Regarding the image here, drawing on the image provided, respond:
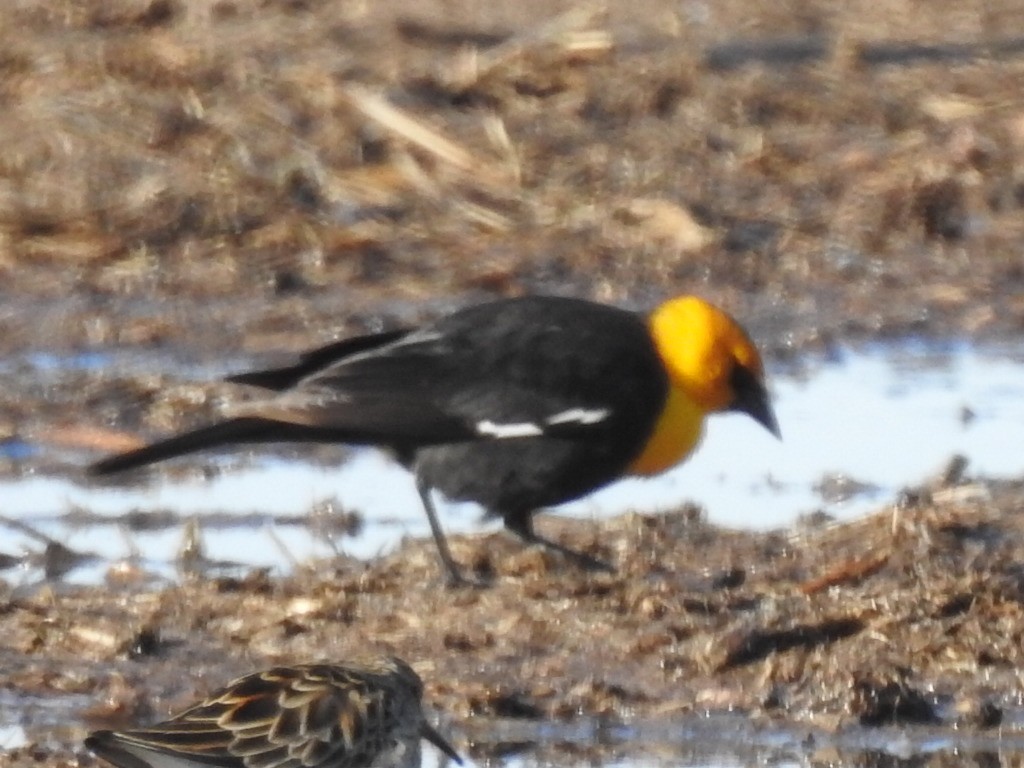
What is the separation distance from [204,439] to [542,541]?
113 centimetres

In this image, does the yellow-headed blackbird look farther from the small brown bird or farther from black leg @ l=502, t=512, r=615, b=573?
the small brown bird

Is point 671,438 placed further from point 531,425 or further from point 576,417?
point 531,425

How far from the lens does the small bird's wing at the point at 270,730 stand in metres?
6.52

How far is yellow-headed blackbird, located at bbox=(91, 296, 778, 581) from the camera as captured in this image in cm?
909

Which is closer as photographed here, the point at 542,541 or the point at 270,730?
the point at 270,730

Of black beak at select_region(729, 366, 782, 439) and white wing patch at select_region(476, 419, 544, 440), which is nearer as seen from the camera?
white wing patch at select_region(476, 419, 544, 440)

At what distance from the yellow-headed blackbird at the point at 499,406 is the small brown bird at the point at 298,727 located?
5.75 ft

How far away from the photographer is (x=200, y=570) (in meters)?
9.02

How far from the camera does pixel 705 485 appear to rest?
33.6 ft

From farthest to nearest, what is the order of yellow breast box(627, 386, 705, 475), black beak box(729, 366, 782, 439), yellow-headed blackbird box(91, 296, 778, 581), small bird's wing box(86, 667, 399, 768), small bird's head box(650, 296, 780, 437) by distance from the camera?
1. black beak box(729, 366, 782, 439)
2. small bird's head box(650, 296, 780, 437)
3. yellow breast box(627, 386, 705, 475)
4. yellow-headed blackbird box(91, 296, 778, 581)
5. small bird's wing box(86, 667, 399, 768)

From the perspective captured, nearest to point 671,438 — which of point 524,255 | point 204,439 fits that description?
point 204,439

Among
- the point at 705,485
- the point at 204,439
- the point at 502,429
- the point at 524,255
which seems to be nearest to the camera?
the point at 204,439

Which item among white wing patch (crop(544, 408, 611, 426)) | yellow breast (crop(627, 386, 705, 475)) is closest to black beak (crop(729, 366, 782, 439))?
yellow breast (crop(627, 386, 705, 475))

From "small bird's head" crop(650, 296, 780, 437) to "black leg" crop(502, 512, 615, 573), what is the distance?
636mm
